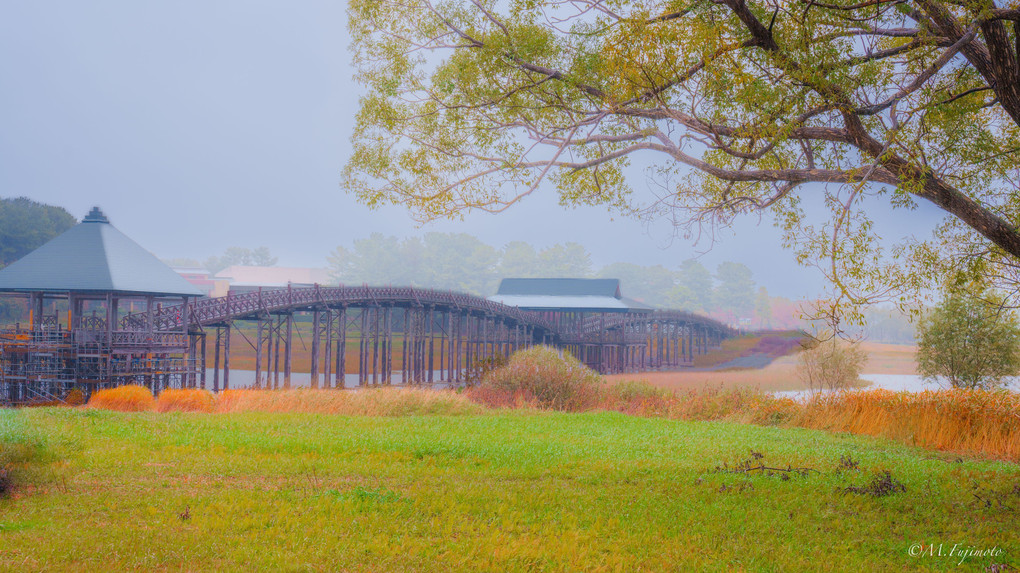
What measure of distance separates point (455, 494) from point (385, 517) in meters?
1.18

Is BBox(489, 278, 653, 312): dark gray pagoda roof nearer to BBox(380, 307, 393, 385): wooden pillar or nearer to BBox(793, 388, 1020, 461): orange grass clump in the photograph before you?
BBox(380, 307, 393, 385): wooden pillar

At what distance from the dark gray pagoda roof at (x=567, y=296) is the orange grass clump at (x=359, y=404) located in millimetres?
37513

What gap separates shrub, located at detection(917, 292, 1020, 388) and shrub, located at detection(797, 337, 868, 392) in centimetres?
443

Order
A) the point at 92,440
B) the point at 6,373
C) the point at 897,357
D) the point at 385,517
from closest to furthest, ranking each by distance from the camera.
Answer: the point at 385,517 < the point at 92,440 < the point at 6,373 < the point at 897,357

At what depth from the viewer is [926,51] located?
34.5 feet

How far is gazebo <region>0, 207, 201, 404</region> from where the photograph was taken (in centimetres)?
2677

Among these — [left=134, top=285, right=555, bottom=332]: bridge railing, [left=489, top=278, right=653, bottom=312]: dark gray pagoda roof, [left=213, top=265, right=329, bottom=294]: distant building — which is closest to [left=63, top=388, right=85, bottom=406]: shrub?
[left=134, top=285, right=555, bottom=332]: bridge railing

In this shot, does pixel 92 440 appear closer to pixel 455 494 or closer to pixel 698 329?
pixel 455 494

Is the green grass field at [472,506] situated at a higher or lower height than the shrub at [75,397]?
higher

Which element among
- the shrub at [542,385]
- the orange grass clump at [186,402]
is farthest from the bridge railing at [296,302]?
the shrub at [542,385]

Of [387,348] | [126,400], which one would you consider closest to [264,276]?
[387,348]

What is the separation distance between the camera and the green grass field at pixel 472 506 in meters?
6.27

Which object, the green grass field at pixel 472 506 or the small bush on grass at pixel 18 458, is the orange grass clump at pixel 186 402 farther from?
the small bush on grass at pixel 18 458

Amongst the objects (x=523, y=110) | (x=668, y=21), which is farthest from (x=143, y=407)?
(x=668, y=21)
